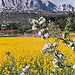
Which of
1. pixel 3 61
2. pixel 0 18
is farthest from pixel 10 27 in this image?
pixel 3 61

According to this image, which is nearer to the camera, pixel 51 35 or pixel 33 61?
pixel 51 35

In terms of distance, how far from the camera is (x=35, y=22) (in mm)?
1280

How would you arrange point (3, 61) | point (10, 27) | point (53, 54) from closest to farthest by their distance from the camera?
point (53, 54), point (3, 61), point (10, 27)

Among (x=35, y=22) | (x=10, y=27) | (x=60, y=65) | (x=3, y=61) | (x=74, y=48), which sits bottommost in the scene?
(x=10, y=27)

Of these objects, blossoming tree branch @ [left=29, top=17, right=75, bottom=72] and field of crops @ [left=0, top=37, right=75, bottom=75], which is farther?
field of crops @ [left=0, top=37, right=75, bottom=75]

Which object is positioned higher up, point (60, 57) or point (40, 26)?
point (40, 26)

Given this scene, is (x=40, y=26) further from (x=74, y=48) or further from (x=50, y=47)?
(x=74, y=48)

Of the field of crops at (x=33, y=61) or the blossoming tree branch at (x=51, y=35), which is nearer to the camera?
the blossoming tree branch at (x=51, y=35)

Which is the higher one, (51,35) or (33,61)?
(51,35)

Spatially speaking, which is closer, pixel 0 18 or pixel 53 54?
pixel 53 54

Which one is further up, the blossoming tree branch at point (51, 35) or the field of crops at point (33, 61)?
the blossoming tree branch at point (51, 35)

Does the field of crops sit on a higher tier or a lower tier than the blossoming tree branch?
lower

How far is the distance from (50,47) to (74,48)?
233 mm

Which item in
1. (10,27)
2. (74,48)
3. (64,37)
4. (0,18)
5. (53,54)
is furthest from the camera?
(0,18)
